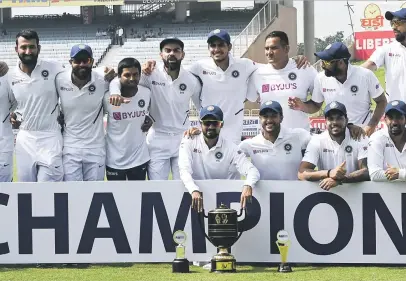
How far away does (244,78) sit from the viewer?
1045 cm

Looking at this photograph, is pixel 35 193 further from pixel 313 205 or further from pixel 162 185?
pixel 313 205

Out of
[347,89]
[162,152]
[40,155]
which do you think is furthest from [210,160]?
[40,155]

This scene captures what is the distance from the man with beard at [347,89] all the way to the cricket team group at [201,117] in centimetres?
1

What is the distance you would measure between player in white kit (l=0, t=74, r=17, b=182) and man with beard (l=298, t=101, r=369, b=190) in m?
3.14

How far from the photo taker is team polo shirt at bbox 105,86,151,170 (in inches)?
397

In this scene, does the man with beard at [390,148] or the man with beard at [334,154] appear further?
the man with beard at [334,154]

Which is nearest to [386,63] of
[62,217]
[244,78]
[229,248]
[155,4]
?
[244,78]

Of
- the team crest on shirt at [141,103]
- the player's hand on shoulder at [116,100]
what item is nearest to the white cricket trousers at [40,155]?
the player's hand on shoulder at [116,100]

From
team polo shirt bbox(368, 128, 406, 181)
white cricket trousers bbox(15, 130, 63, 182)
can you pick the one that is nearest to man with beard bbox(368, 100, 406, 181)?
team polo shirt bbox(368, 128, 406, 181)

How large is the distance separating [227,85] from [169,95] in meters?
0.64

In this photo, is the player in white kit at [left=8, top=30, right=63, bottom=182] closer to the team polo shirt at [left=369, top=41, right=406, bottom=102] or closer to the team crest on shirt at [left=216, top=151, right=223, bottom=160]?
the team crest on shirt at [left=216, top=151, right=223, bottom=160]

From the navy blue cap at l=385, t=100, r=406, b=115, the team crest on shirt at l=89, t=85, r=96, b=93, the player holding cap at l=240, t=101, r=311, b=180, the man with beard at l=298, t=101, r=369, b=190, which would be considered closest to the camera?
the navy blue cap at l=385, t=100, r=406, b=115

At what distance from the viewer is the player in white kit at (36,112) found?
389 inches

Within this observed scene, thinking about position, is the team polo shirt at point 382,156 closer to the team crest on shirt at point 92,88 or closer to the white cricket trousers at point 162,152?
the white cricket trousers at point 162,152
